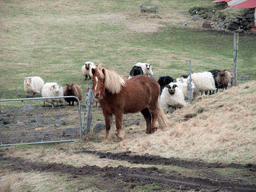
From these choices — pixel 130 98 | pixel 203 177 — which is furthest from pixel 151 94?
pixel 203 177

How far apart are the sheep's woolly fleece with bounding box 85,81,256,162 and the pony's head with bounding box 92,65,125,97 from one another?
1443 millimetres

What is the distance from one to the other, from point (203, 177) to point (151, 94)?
3.97 meters

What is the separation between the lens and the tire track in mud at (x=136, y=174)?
4.92m

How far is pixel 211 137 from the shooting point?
6895 mm

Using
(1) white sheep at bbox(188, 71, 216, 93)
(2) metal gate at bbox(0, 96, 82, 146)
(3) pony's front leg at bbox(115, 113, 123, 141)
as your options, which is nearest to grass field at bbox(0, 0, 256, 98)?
(1) white sheep at bbox(188, 71, 216, 93)

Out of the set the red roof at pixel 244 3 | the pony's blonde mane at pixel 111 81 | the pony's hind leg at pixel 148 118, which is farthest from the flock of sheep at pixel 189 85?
the red roof at pixel 244 3

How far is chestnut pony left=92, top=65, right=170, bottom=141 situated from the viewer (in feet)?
25.5

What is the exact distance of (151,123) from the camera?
949 cm

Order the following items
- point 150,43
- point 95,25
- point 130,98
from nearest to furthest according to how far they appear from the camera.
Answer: point 130,98, point 150,43, point 95,25

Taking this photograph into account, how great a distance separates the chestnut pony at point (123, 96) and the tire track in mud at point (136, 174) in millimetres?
1278

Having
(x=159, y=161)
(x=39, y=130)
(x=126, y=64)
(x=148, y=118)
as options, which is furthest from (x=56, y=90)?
(x=159, y=161)

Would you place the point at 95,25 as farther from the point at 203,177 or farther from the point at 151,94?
the point at 203,177

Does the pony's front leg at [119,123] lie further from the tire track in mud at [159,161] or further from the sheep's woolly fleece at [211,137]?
the tire track in mud at [159,161]

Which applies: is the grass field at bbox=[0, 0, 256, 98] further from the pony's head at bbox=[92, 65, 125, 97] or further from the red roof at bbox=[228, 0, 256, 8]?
the red roof at bbox=[228, 0, 256, 8]
